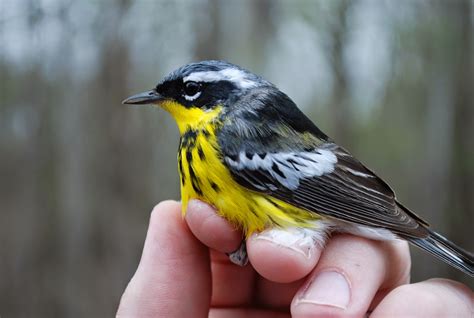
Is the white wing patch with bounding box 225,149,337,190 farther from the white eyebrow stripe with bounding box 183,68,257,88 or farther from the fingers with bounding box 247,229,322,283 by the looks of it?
the white eyebrow stripe with bounding box 183,68,257,88

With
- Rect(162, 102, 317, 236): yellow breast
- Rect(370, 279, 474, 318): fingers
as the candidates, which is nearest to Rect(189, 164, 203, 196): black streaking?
Rect(162, 102, 317, 236): yellow breast

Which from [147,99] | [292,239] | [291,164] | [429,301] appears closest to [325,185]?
[291,164]

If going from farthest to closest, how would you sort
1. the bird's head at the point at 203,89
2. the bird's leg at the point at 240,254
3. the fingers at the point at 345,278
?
the bird's head at the point at 203,89 → the bird's leg at the point at 240,254 → the fingers at the point at 345,278

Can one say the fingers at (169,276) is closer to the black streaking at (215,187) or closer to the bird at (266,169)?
the bird at (266,169)

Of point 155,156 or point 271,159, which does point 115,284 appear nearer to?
point 155,156

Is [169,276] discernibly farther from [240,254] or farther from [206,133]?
[206,133]

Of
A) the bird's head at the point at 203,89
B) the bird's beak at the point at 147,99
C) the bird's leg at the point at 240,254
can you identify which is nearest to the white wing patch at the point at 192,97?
the bird's head at the point at 203,89

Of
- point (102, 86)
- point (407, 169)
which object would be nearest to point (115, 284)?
point (102, 86)
